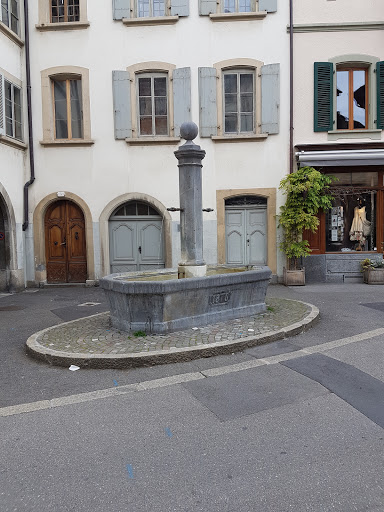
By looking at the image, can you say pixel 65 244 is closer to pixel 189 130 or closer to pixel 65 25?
pixel 65 25

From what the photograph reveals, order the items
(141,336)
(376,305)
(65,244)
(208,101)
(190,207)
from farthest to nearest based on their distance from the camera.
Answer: (65,244) < (208,101) < (376,305) < (190,207) < (141,336)

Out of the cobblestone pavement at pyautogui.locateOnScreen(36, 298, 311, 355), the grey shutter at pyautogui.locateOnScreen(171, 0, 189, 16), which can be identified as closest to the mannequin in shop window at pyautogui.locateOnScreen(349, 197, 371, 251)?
the cobblestone pavement at pyautogui.locateOnScreen(36, 298, 311, 355)

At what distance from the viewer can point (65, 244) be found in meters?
11.5

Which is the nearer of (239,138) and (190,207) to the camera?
(190,207)

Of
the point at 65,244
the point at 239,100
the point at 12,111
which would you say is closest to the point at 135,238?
the point at 65,244

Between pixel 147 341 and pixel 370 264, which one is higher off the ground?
pixel 370 264

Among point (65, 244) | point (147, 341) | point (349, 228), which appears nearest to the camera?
point (147, 341)

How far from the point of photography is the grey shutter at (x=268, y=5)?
10.7 meters

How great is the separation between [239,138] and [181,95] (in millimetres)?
1923

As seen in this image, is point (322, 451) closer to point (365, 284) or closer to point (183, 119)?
point (365, 284)

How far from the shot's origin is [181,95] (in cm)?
1085

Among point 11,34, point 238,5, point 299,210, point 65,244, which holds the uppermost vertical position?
point 238,5

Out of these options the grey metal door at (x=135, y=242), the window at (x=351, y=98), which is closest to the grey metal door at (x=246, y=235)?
the grey metal door at (x=135, y=242)

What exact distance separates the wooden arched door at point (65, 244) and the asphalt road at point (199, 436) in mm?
6407
